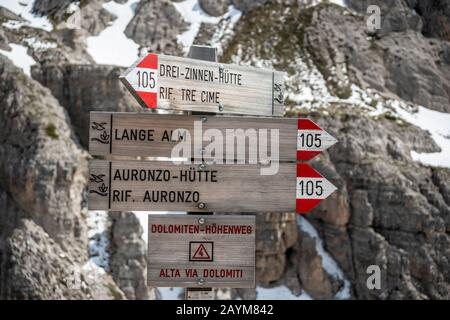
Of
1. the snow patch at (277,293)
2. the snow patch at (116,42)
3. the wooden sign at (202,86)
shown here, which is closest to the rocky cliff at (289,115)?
the snow patch at (116,42)

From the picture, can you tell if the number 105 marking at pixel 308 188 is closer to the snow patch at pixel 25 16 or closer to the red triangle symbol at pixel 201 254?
the red triangle symbol at pixel 201 254

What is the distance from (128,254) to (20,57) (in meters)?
17.1

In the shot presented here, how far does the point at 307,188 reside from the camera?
7.47 m

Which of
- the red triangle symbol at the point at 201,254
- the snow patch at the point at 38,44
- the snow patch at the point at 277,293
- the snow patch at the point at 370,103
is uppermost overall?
the snow patch at the point at 38,44

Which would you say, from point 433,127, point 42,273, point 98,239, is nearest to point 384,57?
point 433,127

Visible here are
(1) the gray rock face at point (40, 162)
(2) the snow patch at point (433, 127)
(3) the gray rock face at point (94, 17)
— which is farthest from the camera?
(3) the gray rock face at point (94, 17)

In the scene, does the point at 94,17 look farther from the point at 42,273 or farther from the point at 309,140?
the point at 309,140

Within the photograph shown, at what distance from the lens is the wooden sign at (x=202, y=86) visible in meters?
7.29

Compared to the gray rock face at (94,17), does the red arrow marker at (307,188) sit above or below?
below

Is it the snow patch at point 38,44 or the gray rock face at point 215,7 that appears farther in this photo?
the gray rock face at point 215,7

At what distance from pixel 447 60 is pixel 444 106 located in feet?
18.0

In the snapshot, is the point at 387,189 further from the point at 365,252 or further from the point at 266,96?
the point at 266,96

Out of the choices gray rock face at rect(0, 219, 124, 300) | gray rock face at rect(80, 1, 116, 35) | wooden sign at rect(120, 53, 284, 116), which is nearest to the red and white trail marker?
wooden sign at rect(120, 53, 284, 116)

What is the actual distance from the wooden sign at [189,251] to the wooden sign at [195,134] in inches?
29.2
